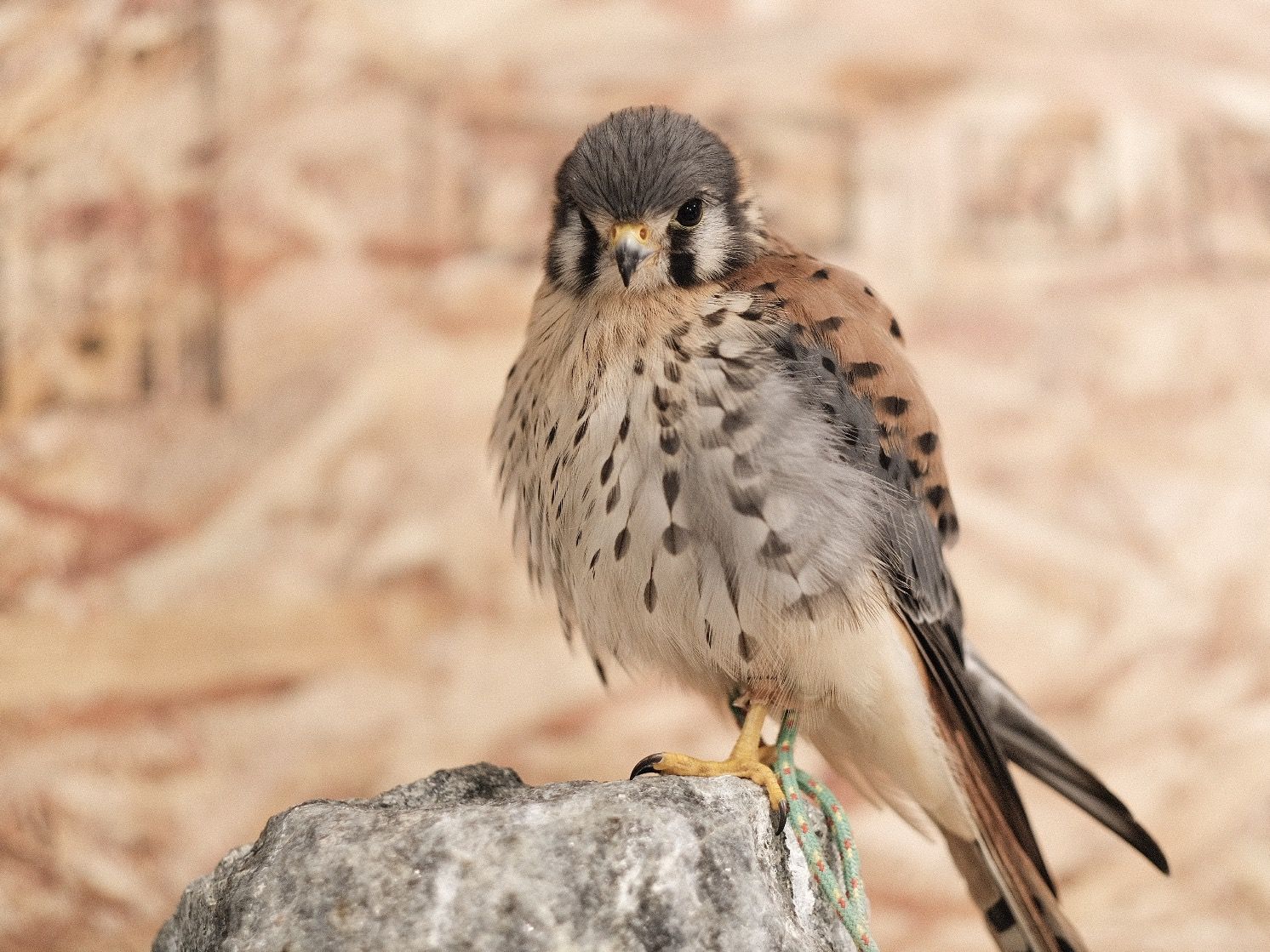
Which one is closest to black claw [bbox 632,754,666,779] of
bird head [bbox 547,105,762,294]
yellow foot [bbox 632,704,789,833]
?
yellow foot [bbox 632,704,789,833]

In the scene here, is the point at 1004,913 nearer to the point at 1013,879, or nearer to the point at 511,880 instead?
the point at 1013,879

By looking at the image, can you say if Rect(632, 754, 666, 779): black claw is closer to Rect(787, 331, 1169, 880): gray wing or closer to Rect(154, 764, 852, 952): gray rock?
Rect(154, 764, 852, 952): gray rock

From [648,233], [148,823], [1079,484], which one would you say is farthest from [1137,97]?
[148,823]

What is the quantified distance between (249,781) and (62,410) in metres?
1.13

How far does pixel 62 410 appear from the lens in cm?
347

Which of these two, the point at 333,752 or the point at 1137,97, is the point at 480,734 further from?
the point at 1137,97

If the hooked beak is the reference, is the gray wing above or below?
below

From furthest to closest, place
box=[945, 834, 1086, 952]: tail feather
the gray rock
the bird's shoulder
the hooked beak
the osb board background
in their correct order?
the osb board background < box=[945, 834, 1086, 952]: tail feather < the bird's shoulder < the hooked beak < the gray rock

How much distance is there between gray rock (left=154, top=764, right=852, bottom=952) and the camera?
143 centimetres

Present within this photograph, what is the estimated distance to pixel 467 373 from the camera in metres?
3.60

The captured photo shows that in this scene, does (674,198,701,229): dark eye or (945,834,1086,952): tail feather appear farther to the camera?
(945,834,1086,952): tail feather

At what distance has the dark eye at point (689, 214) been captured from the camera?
1771 mm

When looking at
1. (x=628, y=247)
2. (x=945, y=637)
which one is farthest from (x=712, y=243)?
(x=945, y=637)

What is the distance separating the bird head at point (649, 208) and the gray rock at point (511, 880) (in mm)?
712
